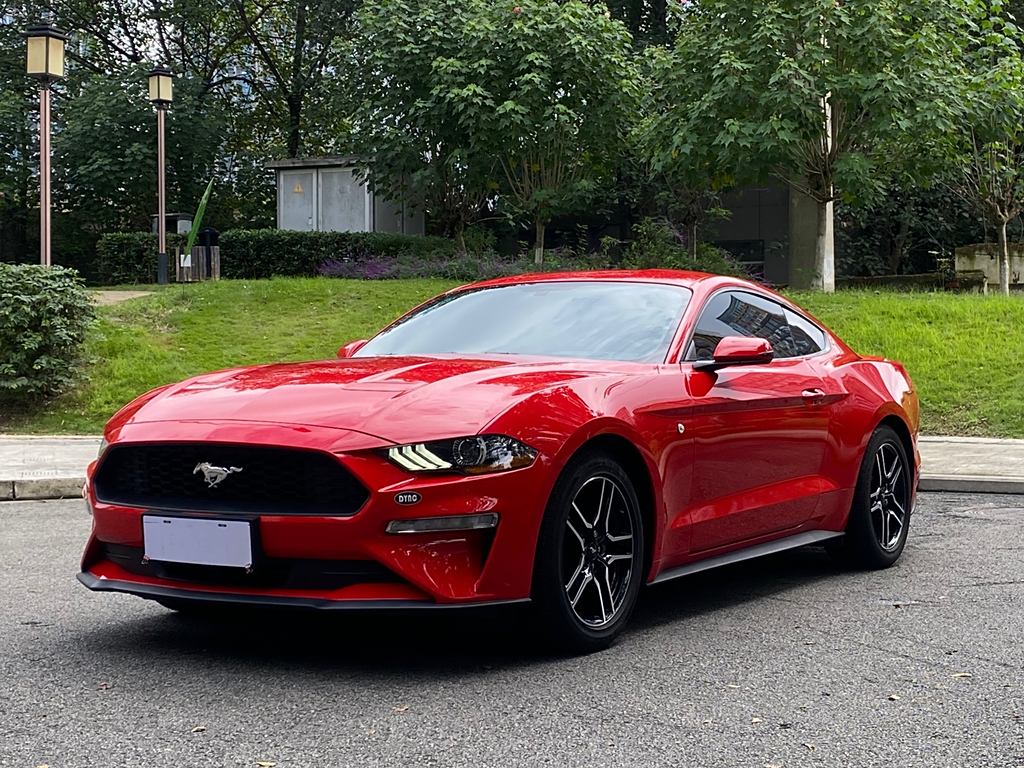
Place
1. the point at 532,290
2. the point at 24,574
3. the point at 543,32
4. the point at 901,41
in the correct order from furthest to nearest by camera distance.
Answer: the point at 543,32, the point at 901,41, the point at 24,574, the point at 532,290

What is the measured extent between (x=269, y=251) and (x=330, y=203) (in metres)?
5.90

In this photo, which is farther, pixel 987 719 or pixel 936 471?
pixel 936 471

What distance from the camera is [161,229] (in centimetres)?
2125

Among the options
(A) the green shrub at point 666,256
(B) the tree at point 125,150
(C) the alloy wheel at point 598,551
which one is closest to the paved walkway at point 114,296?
(A) the green shrub at point 666,256

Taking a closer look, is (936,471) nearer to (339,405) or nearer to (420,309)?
(420,309)

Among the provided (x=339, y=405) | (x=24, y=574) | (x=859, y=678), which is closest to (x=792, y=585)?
(x=859, y=678)

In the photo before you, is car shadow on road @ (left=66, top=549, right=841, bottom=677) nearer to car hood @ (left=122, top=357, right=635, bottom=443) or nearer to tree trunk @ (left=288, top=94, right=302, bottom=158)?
car hood @ (left=122, top=357, right=635, bottom=443)

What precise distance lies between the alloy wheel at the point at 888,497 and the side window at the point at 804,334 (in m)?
0.60

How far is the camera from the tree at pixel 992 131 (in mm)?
18578

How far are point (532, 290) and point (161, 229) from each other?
649 inches

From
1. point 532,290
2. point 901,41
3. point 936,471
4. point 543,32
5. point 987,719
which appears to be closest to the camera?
point 987,719

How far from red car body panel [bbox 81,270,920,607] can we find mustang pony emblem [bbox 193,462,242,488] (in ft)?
0.30

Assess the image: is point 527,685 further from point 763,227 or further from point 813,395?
point 763,227

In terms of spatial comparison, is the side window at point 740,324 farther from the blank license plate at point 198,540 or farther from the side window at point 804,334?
the blank license plate at point 198,540
